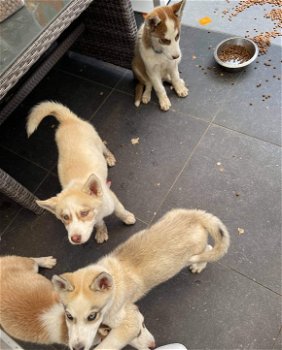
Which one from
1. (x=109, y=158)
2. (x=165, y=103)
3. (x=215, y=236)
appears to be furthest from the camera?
(x=165, y=103)

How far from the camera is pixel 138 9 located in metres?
3.50

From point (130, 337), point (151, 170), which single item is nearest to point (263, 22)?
point (151, 170)

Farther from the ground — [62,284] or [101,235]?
[62,284]

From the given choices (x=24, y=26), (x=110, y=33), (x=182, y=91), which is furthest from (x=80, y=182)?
(x=110, y=33)

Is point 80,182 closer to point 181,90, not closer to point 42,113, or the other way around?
point 42,113

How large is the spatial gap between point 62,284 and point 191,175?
1354 millimetres

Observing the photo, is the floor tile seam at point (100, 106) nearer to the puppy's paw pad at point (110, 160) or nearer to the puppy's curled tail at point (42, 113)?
the puppy's paw pad at point (110, 160)

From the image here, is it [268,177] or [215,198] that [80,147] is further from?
[268,177]

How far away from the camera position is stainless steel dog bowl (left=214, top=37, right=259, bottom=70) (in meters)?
2.75

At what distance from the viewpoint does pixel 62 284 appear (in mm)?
1416

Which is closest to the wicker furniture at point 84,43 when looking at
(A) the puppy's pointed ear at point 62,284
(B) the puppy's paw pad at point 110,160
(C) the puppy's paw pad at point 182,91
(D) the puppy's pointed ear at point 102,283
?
(C) the puppy's paw pad at point 182,91

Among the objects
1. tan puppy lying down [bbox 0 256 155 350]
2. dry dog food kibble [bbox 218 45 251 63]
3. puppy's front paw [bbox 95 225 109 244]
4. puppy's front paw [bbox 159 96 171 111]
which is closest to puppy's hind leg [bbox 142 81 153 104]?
puppy's front paw [bbox 159 96 171 111]

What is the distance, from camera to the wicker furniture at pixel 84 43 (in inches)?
84.6

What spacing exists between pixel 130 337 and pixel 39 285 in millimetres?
555
